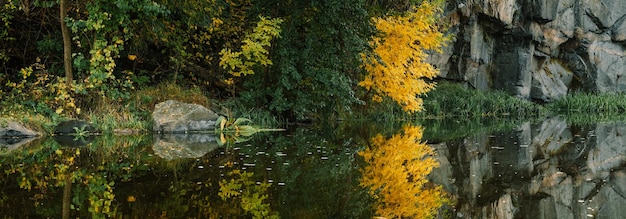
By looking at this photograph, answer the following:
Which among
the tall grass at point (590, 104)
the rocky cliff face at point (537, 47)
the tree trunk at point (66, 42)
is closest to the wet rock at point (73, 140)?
the tree trunk at point (66, 42)

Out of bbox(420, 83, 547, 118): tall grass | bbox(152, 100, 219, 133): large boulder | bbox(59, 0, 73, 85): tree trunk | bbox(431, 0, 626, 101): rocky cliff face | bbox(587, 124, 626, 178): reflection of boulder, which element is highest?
bbox(431, 0, 626, 101): rocky cliff face

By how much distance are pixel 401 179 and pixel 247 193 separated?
2484mm

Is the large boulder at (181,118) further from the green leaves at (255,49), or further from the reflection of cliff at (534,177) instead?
the reflection of cliff at (534,177)

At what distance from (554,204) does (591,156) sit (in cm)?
586

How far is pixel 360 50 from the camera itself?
59.5 ft

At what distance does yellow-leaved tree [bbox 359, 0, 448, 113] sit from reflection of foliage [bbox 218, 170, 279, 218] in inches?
452

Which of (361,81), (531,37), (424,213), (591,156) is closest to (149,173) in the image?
(424,213)

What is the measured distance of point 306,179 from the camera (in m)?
9.02

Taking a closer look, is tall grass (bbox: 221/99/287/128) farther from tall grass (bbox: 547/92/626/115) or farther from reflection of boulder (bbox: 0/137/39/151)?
tall grass (bbox: 547/92/626/115)

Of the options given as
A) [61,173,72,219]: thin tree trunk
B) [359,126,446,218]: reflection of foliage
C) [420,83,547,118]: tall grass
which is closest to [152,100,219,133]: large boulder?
[359,126,446,218]: reflection of foliage

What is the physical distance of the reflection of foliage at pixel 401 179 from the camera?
7.41 metres

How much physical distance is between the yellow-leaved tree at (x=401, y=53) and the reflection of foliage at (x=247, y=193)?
37.7ft

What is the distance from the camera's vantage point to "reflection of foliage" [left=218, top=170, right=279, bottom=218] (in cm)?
675

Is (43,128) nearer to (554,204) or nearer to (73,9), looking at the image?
(73,9)
